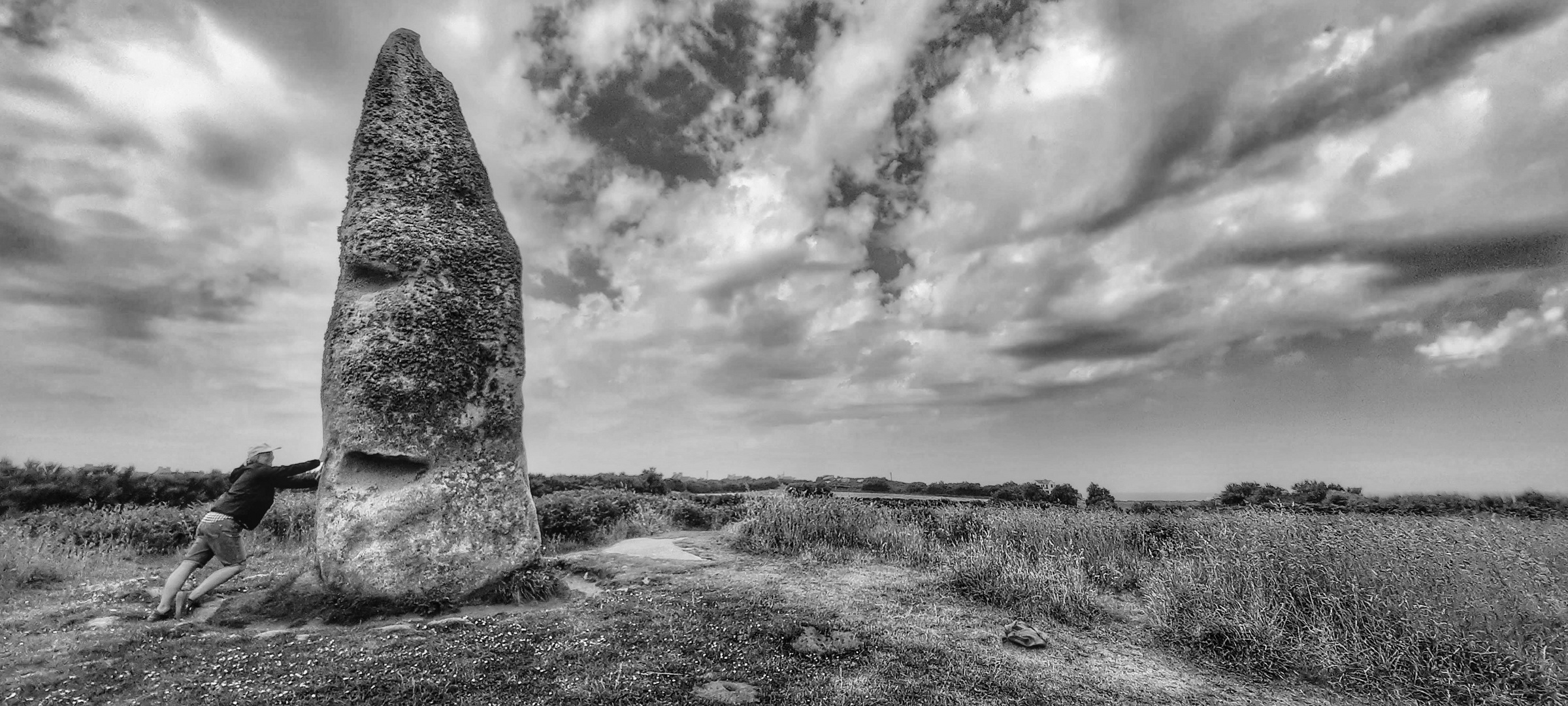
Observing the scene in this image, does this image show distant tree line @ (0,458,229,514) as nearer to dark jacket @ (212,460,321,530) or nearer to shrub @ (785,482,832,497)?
dark jacket @ (212,460,321,530)

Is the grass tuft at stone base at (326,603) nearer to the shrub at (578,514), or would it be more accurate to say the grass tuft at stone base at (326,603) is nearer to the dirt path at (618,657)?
the dirt path at (618,657)

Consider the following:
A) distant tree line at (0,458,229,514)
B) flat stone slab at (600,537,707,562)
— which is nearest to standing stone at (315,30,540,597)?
flat stone slab at (600,537,707,562)

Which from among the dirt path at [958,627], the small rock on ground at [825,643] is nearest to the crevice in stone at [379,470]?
the dirt path at [958,627]

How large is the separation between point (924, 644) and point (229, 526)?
7825 mm

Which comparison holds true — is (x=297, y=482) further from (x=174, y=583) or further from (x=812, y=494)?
(x=812, y=494)

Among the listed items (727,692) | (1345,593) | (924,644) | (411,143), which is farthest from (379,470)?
(1345,593)

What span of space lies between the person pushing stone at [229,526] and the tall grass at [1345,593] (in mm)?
8771

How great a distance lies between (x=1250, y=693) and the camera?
586cm

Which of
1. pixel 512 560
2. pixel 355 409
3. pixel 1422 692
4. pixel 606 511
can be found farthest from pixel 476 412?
pixel 1422 692

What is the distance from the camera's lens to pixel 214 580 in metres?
7.26

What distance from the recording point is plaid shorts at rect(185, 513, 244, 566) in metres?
7.29

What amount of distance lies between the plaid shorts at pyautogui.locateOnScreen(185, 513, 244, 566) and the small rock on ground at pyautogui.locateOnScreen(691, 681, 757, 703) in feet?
20.0

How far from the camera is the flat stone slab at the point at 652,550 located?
1070 centimetres

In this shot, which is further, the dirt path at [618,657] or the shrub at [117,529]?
the shrub at [117,529]
